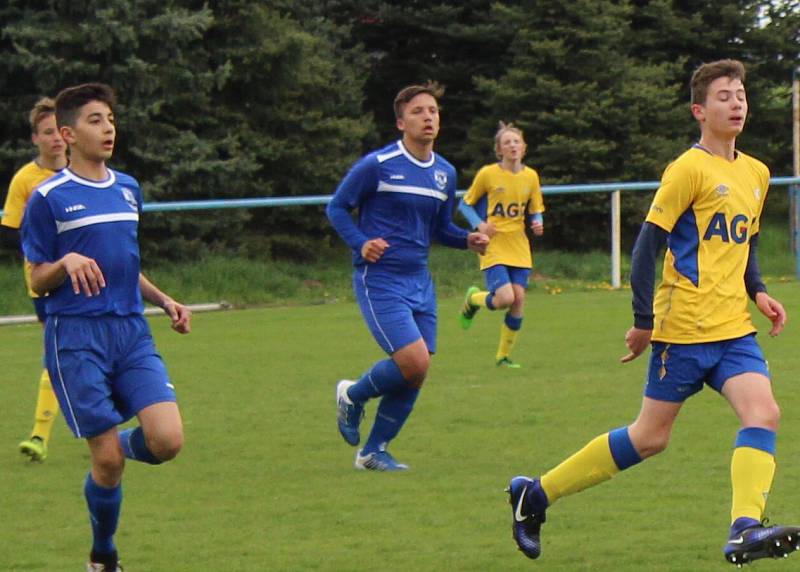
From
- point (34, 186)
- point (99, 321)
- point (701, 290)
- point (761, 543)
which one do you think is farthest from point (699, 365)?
point (34, 186)

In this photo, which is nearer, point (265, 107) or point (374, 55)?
point (265, 107)

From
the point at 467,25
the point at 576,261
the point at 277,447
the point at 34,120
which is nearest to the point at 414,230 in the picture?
the point at 277,447

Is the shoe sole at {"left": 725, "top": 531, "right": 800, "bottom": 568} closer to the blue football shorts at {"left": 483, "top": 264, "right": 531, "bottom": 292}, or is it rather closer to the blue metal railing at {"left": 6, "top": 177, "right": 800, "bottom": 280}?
the blue football shorts at {"left": 483, "top": 264, "right": 531, "bottom": 292}

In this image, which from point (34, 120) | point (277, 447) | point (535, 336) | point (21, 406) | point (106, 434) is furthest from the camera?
point (535, 336)

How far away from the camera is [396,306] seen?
9086mm

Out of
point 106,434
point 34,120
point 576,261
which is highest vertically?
point 34,120

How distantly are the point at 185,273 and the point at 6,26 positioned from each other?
160 inches

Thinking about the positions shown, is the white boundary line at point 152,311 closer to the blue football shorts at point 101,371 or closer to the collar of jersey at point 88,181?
the collar of jersey at point 88,181

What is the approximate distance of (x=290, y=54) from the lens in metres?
24.6

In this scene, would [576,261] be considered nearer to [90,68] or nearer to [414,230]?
[90,68]

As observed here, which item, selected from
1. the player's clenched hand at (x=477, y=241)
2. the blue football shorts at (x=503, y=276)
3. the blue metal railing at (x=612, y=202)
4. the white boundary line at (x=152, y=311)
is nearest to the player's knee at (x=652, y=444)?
the player's clenched hand at (x=477, y=241)

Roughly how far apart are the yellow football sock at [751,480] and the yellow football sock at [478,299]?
355 inches

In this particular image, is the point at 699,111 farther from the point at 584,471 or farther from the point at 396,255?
the point at 396,255

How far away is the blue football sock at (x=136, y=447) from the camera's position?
645 centimetres
